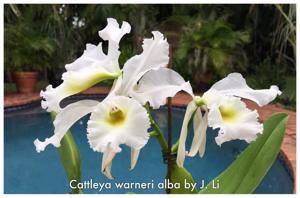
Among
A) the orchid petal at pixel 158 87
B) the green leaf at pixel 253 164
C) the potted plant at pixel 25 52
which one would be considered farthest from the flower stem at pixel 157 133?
the potted plant at pixel 25 52

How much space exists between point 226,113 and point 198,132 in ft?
0.19

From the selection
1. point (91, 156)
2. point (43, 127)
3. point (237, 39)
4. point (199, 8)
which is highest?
point (199, 8)

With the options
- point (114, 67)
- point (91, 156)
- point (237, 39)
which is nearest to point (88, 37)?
point (237, 39)

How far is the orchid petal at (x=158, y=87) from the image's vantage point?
1.79ft

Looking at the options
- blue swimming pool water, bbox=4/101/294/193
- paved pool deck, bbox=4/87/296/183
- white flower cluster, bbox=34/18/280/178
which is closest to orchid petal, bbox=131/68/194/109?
→ white flower cluster, bbox=34/18/280/178

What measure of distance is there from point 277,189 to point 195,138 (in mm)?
1986

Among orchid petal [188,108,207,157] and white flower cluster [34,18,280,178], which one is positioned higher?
white flower cluster [34,18,280,178]

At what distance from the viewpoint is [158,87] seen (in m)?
0.56

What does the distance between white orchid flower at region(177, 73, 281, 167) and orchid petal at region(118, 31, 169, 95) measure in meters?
0.08

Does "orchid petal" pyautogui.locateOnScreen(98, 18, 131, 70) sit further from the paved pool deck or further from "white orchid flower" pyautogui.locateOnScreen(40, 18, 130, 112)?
the paved pool deck

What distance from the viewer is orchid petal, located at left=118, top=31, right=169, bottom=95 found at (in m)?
0.56

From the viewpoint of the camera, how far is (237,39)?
5570 millimetres

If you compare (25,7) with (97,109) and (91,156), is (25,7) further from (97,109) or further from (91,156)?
(97,109)

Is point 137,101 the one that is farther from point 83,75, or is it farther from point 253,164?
point 253,164
